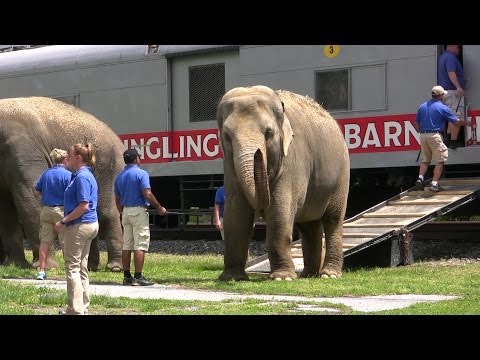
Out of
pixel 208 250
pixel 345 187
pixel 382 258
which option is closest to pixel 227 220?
pixel 345 187

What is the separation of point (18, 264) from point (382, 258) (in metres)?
5.37

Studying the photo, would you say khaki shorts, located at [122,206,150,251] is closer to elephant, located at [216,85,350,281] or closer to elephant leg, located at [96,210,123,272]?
elephant, located at [216,85,350,281]

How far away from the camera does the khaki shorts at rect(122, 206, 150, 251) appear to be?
1219cm

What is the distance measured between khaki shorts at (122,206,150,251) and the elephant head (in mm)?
1222

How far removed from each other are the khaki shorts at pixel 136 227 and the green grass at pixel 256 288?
24.1 inches

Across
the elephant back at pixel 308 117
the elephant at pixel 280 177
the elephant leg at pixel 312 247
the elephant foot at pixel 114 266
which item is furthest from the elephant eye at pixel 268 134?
the elephant foot at pixel 114 266

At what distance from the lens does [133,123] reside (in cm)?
2052

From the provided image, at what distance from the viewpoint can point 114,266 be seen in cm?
1491

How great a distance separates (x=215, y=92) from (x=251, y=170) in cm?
773

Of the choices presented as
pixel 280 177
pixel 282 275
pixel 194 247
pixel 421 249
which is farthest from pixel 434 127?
pixel 194 247

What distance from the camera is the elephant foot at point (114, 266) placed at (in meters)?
14.9

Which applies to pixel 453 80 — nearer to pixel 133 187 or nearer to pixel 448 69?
pixel 448 69

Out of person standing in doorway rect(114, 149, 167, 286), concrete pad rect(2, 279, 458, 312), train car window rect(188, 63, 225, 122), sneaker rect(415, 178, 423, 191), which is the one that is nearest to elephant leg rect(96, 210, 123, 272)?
person standing in doorway rect(114, 149, 167, 286)
